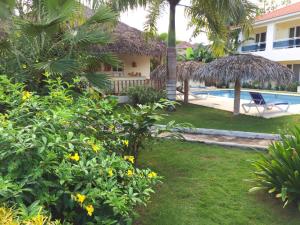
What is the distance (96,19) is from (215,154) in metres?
4.41

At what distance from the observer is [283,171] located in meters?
4.93

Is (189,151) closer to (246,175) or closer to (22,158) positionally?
(246,175)

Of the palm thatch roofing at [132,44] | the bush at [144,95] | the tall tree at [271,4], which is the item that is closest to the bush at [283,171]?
the bush at [144,95]

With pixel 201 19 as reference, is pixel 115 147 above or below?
below

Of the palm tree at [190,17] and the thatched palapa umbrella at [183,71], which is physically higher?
the palm tree at [190,17]

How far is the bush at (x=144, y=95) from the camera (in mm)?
15039

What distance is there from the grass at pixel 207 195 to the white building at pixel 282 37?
22173 millimetres

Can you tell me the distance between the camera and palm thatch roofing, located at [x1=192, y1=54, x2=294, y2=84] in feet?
38.2

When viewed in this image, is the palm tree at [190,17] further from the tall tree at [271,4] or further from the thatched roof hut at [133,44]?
the tall tree at [271,4]

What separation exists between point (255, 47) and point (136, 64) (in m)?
16.1

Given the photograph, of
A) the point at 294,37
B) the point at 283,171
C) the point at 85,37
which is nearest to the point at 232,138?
the point at 283,171

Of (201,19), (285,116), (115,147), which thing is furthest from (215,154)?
(201,19)

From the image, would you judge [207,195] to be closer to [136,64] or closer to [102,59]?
[102,59]

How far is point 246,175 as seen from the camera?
6.22 m
